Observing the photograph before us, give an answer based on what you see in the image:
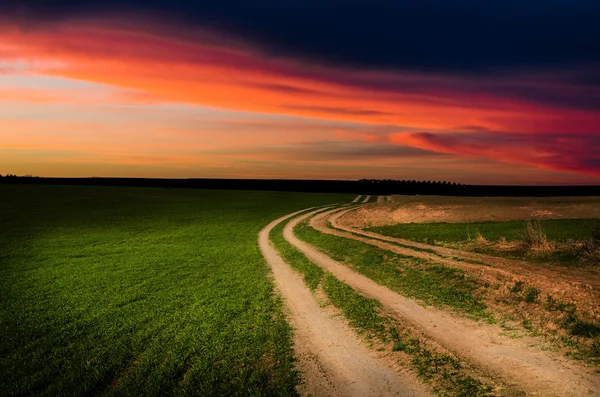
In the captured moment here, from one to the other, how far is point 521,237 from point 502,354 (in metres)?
18.7

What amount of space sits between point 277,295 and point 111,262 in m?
13.9

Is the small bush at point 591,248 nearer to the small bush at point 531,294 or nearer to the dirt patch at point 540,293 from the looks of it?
the dirt patch at point 540,293

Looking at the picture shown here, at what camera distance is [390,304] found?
14922 mm

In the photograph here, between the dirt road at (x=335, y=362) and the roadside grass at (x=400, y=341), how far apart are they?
18.7 inches

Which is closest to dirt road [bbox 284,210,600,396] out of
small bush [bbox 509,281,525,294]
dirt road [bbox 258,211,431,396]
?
A: dirt road [bbox 258,211,431,396]

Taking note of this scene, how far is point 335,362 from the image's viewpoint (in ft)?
33.5

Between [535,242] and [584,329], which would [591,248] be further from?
[584,329]

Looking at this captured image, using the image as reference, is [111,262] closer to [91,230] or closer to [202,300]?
[202,300]

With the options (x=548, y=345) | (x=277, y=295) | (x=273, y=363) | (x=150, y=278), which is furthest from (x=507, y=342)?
(x=150, y=278)

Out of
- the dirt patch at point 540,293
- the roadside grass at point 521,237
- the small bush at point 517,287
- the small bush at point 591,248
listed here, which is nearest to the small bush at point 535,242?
the roadside grass at point 521,237

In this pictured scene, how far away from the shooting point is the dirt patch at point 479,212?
38.5 meters

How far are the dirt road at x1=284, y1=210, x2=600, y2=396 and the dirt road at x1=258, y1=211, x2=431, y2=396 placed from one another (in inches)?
86.2

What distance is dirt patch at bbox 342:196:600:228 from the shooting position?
126 feet

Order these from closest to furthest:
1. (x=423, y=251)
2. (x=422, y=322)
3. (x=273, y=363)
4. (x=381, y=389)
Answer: (x=381, y=389)
(x=273, y=363)
(x=422, y=322)
(x=423, y=251)
